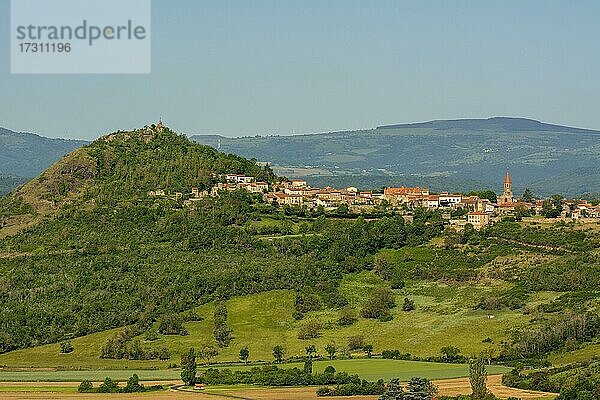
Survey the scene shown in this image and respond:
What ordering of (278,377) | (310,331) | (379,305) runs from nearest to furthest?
(278,377)
(310,331)
(379,305)

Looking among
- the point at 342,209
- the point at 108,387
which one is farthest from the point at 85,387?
the point at 342,209

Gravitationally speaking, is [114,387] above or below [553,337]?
below

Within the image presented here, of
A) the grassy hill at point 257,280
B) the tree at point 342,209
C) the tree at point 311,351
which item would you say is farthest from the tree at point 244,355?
the tree at point 342,209

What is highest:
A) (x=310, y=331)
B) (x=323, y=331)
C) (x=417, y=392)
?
(x=417, y=392)

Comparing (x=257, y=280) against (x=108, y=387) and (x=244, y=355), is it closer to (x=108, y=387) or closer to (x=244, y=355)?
(x=244, y=355)

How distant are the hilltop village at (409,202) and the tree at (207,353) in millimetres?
44523

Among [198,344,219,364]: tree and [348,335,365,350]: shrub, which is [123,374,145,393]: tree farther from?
[348,335,365,350]: shrub

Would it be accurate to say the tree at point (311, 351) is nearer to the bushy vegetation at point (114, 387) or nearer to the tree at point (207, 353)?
the tree at point (207, 353)

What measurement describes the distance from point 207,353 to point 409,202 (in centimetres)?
6494

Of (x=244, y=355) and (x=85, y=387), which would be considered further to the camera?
(x=244, y=355)

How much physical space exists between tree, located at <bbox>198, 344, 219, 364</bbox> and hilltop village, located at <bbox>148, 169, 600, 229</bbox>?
146ft

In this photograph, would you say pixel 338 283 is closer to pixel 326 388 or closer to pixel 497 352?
pixel 497 352

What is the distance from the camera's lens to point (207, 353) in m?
90.3

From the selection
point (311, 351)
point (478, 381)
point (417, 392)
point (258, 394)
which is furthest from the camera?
point (311, 351)
